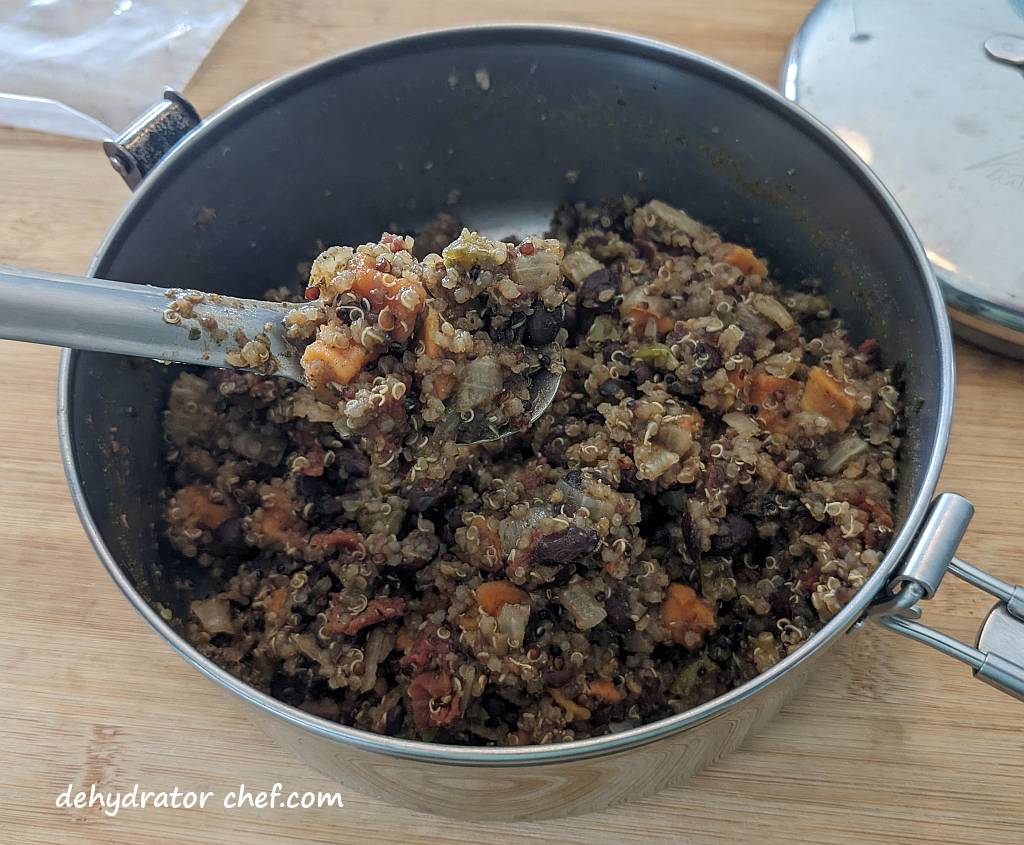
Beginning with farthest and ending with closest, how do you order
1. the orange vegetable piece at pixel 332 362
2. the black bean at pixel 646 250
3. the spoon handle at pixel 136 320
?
the black bean at pixel 646 250 < the orange vegetable piece at pixel 332 362 < the spoon handle at pixel 136 320

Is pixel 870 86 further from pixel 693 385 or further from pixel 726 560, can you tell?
pixel 726 560

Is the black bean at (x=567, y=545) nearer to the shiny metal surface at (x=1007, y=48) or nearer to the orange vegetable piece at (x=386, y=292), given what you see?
the orange vegetable piece at (x=386, y=292)

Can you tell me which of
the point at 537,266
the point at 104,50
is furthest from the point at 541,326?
the point at 104,50

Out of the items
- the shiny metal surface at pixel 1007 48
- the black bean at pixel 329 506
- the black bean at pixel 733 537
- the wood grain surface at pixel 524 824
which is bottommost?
the wood grain surface at pixel 524 824

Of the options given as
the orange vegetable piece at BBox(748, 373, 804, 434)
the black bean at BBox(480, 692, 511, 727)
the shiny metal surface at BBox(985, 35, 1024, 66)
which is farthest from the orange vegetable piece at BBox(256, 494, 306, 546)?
the shiny metal surface at BBox(985, 35, 1024, 66)

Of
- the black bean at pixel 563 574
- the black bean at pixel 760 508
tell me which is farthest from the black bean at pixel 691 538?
the black bean at pixel 563 574

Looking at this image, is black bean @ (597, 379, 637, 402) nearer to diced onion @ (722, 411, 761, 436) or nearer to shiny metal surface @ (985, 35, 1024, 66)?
diced onion @ (722, 411, 761, 436)

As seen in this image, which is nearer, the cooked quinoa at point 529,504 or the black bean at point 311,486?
the cooked quinoa at point 529,504
